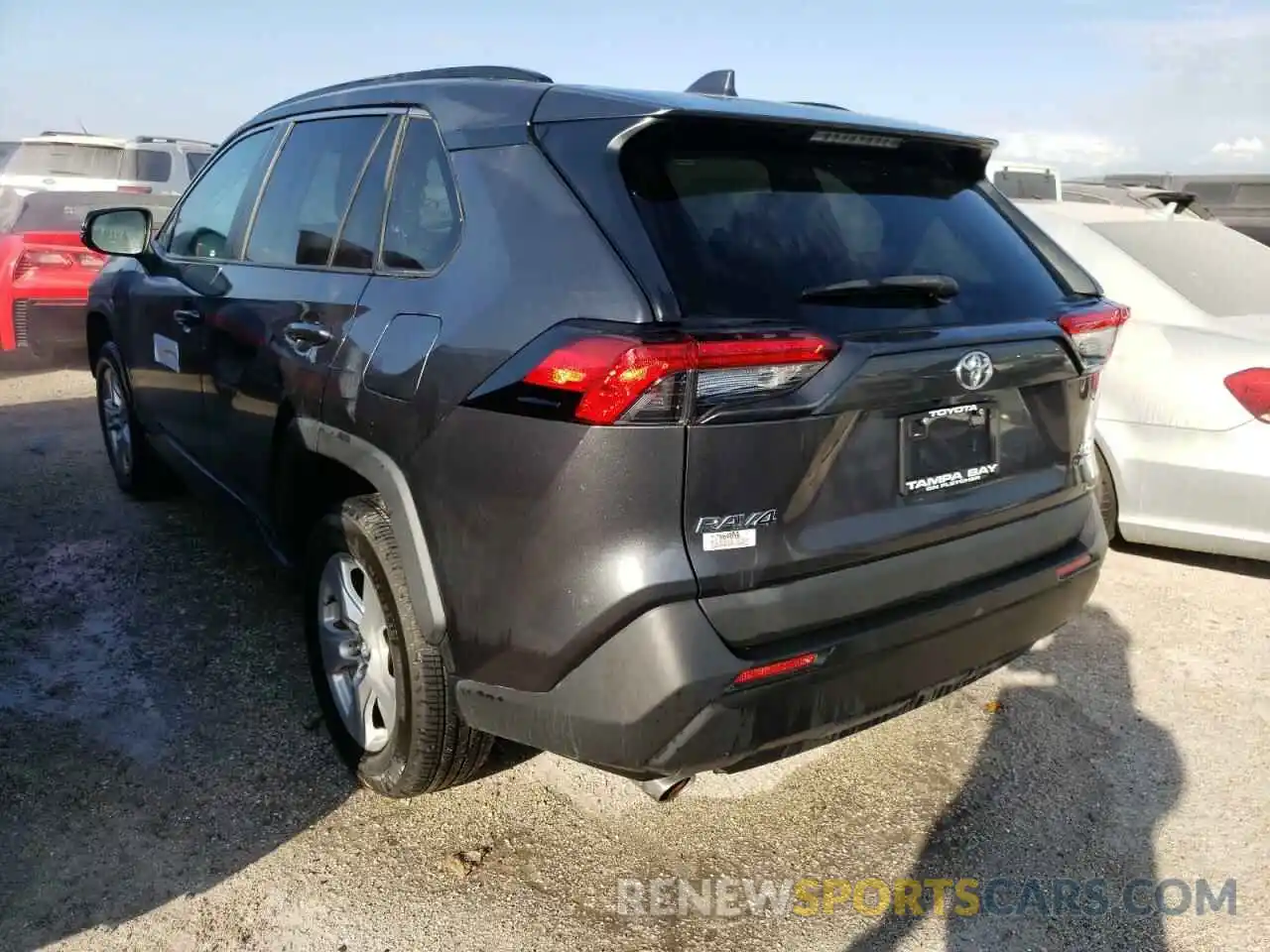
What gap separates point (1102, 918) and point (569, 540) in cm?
159

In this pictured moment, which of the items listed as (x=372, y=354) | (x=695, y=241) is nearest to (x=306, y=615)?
(x=372, y=354)

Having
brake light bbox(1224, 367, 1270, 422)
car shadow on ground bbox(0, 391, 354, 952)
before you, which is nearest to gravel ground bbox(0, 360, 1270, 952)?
car shadow on ground bbox(0, 391, 354, 952)

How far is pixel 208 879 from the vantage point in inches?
100

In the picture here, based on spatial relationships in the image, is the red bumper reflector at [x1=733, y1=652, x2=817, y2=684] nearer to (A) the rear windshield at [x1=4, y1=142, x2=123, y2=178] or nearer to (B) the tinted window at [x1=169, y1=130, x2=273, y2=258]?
(B) the tinted window at [x1=169, y1=130, x2=273, y2=258]

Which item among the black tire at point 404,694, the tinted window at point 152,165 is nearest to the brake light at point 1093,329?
the black tire at point 404,694

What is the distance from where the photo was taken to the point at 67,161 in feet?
40.8

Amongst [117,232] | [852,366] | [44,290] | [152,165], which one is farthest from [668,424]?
[152,165]

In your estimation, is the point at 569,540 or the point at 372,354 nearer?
the point at 569,540

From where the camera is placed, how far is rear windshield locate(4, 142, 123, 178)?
1236 centimetres

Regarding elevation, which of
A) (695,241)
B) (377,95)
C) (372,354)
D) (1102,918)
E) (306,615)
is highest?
(377,95)

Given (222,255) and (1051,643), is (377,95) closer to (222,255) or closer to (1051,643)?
(222,255)

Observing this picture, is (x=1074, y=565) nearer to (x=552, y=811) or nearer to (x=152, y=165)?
(x=552, y=811)

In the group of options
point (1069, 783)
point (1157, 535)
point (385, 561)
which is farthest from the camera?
point (1157, 535)

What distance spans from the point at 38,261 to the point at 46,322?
47cm
